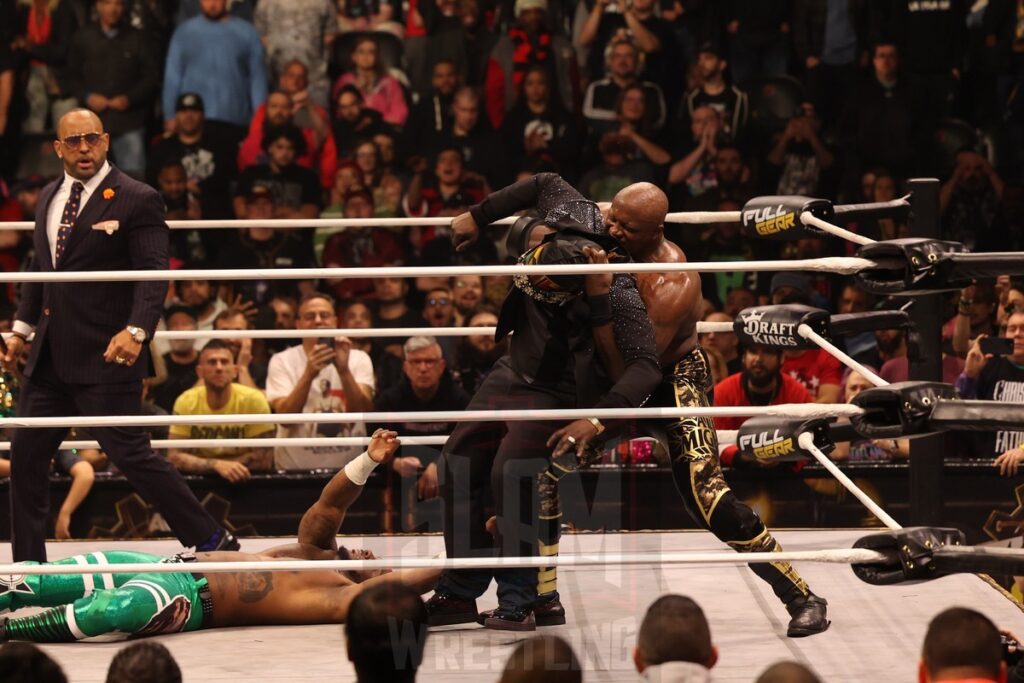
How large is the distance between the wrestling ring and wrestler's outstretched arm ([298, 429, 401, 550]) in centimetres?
23

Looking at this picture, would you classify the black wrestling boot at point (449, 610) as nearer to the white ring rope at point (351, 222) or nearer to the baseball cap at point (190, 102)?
the white ring rope at point (351, 222)

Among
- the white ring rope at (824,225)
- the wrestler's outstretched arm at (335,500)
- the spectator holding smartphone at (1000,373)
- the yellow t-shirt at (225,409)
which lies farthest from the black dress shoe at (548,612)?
the spectator holding smartphone at (1000,373)

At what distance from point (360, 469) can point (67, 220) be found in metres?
1.04

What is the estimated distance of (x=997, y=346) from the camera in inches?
199

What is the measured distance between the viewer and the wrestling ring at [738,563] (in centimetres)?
263

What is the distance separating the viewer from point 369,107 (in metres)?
6.77

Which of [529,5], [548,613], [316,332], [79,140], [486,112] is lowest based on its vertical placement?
[548,613]

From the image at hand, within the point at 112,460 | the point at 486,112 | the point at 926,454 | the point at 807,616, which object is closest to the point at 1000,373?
the point at 926,454

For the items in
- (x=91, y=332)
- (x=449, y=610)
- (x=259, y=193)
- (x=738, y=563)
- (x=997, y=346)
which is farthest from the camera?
(x=259, y=193)

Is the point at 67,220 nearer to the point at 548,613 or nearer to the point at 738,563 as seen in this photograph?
the point at 548,613

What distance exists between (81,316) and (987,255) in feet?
7.34

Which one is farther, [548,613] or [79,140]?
[79,140]

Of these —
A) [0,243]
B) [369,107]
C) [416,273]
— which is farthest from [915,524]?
[0,243]

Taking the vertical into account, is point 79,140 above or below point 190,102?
below
